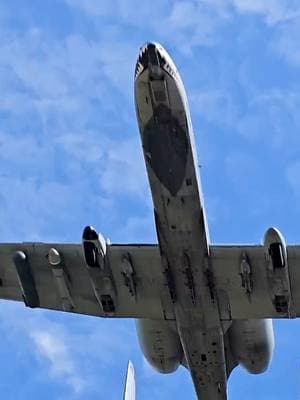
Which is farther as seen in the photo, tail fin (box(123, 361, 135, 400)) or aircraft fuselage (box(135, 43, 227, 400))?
tail fin (box(123, 361, 135, 400))

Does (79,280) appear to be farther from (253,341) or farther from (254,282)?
(253,341)

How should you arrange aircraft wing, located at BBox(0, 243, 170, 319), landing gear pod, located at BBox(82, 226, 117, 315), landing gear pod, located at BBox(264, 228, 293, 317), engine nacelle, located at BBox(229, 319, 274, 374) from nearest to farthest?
1. landing gear pod, located at BBox(264, 228, 293, 317)
2. landing gear pod, located at BBox(82, 226, 117, 315)
3. aircraft wing, located at BBox(0, 243, 170, 319)
4. engine nacelle, located at BBox(229, 319, 274, 374)

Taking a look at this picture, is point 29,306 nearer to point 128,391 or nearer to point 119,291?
point 119,291

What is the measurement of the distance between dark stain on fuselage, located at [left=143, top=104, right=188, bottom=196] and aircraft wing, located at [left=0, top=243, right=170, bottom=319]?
13.5ft

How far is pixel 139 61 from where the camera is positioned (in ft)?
107

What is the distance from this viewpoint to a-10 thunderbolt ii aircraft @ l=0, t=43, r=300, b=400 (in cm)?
3341

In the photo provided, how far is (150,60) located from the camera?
32.4m

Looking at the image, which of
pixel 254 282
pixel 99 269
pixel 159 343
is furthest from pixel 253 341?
pixel 99 269

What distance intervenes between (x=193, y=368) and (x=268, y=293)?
4.61m

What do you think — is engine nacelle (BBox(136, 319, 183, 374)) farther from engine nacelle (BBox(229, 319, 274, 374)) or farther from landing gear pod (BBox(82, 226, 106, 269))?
landing gear pod (BBox(82, 226, 106, 269))

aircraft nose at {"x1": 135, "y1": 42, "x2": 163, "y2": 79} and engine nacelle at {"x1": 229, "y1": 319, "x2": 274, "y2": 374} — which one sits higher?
aircraft nose at {"x1": 135, "y1": 42, "x2": 163, "y2": 79}

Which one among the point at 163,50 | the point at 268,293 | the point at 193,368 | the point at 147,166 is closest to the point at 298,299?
the point at 268,293

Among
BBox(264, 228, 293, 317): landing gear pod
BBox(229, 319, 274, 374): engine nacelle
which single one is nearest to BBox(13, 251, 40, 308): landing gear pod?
BBox(229, 319, 274, 374): engine nacelle

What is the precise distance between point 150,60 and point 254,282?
968cm
